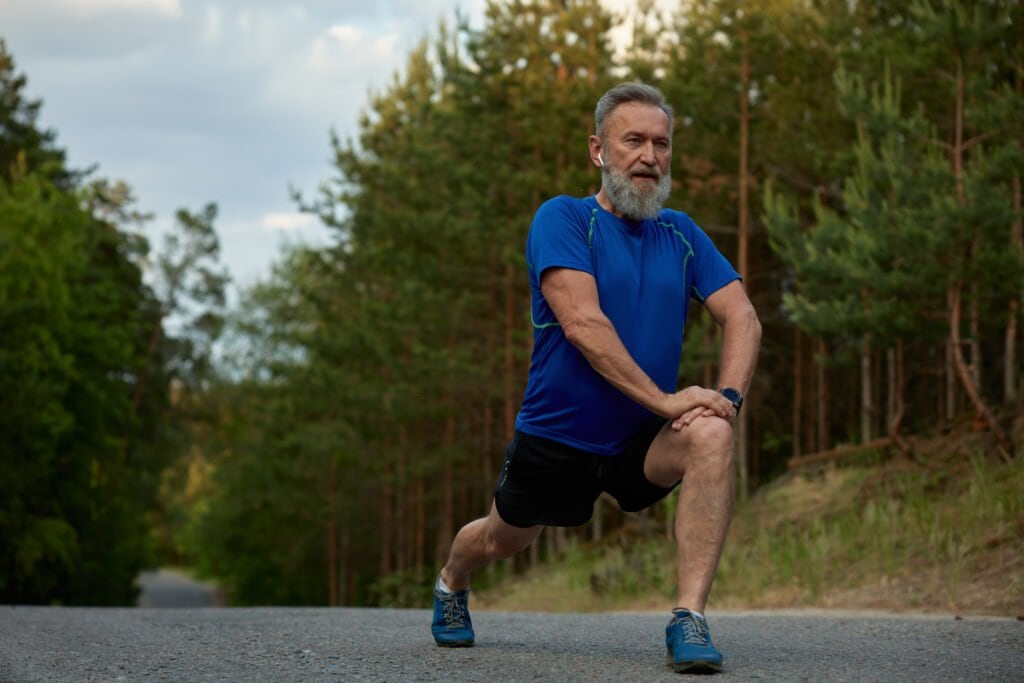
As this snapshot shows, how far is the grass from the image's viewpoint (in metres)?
10.9

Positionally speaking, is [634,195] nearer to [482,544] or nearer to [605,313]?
[605,313]

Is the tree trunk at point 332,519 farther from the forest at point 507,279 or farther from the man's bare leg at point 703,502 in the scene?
the man's bare leg at point 703,502

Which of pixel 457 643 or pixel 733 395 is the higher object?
pixel 733 395

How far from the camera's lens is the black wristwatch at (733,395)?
4832mm

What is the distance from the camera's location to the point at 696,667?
14.7ft

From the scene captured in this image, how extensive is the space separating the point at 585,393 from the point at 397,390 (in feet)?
86.9

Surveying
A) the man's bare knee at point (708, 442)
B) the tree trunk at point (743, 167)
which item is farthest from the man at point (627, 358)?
the tree trunk at point (743, 167)

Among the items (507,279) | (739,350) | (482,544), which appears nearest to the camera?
(739,350)

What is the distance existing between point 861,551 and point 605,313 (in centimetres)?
926

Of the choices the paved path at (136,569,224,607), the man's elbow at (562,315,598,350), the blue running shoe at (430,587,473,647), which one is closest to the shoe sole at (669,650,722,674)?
the man's elbow at (562,315,598,350)

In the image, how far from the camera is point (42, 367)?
32.8 m

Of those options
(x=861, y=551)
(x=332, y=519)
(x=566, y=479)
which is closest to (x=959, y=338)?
(x=861, y=551)

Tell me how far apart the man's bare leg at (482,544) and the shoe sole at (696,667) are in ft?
3.03

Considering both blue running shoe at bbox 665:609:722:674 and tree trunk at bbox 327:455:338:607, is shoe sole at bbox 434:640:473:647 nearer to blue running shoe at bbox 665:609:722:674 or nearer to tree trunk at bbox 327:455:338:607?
blue running shoe at bbox 665:609:722:674
